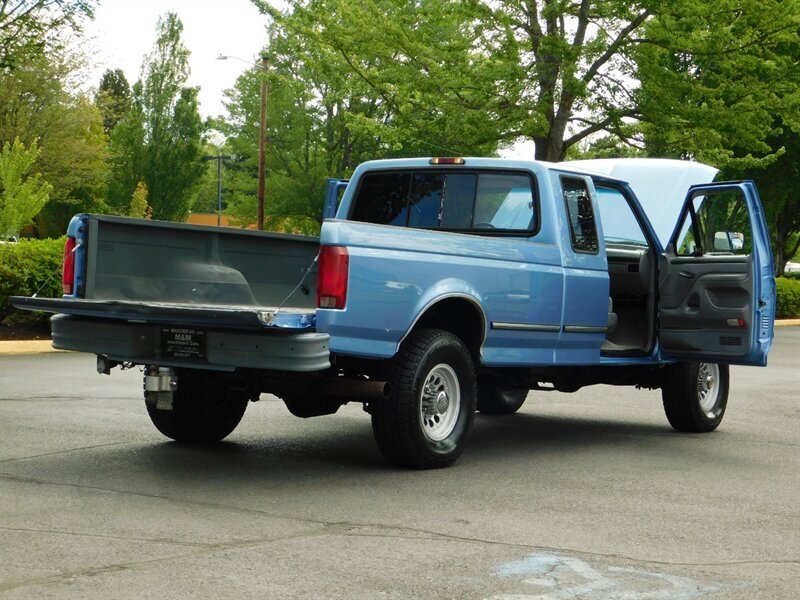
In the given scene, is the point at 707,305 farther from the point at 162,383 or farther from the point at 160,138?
the point at 160,138

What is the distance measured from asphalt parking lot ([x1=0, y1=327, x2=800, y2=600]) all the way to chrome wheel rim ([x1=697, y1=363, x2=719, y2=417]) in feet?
1.08

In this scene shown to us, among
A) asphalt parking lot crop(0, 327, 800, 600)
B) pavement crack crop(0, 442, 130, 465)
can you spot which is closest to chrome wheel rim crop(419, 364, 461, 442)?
asphalt parking lot crop(0, 327, 800, 600)

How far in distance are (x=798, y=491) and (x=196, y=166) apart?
58.0 meters

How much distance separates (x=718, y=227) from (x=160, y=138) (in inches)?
2186

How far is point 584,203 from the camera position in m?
9.48

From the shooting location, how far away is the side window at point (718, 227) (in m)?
9.90

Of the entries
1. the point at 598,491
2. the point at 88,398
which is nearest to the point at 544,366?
the point at 598,491

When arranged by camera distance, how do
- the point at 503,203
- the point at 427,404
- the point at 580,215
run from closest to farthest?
the point at 427,404 → the point at 503,203 → the point at 580,215

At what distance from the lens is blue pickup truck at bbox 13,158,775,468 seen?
24.2 ft

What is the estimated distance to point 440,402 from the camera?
816 centimetres

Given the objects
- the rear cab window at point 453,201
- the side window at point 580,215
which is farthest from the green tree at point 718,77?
the rear cab window at point 453,201

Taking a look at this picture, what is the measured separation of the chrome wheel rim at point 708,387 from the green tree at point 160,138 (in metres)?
54.4

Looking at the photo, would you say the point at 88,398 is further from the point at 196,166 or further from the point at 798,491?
the point at 196,166

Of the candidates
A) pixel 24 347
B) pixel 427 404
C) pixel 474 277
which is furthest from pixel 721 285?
pixel 24 347
